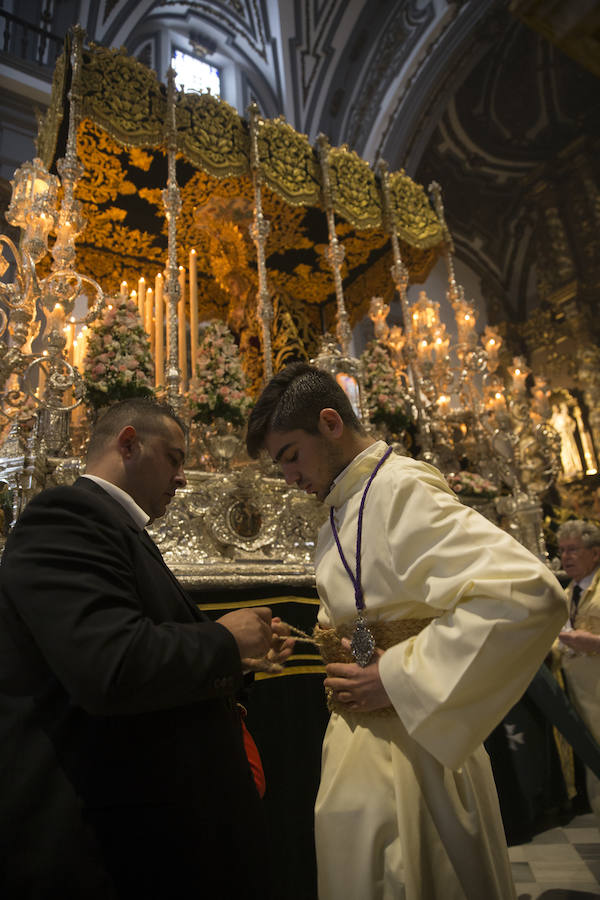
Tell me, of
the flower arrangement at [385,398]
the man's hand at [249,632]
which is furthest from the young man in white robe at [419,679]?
the flower arrangement at [385,398]

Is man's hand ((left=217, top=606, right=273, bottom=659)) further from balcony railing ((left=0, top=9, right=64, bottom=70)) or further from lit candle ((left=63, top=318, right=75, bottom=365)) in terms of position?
balcony railing ((left=0, top=9, right=64, bottom=70))

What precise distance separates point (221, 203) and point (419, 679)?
5.12 meters

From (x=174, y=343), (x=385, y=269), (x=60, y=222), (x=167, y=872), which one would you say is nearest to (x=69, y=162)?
(x=60, y=222)

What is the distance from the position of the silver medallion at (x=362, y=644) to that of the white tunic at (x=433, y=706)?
0.15 ft

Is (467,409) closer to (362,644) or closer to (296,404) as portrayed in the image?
(296,404)

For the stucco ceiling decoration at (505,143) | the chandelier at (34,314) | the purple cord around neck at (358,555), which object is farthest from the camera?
the stucco ceiling decoration at (505,143)

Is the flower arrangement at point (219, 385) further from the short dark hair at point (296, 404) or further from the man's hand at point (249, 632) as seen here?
the man's hand at point (249, 632)

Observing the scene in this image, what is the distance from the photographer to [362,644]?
1.23 metres

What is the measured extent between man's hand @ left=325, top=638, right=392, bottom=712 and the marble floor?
2.00 meters

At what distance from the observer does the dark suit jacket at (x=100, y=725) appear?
91 cm

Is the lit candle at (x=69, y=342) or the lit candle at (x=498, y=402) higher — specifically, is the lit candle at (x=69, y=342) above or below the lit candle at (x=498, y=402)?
above

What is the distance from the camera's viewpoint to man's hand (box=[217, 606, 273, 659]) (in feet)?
3.64

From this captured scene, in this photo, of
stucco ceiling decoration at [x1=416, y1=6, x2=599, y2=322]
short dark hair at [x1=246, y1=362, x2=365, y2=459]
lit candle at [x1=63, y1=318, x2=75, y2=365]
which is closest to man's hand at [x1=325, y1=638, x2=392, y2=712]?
short dark hair at [x1=246, y1=362, x2=365, y2=459]

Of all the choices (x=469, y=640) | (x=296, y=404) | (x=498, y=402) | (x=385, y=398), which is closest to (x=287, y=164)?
(x=385, y=398)
